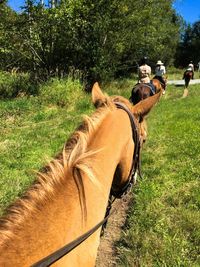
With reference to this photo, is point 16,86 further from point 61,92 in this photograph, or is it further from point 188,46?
point 188,46

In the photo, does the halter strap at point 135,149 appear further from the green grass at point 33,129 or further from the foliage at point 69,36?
the foliage at point 69,36

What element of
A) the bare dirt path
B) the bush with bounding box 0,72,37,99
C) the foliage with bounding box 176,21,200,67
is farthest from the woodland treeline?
the foliage with bounding box 176,21,200,67

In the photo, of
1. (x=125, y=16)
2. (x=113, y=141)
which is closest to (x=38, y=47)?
(x=125, y=16)

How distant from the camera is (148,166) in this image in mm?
7715

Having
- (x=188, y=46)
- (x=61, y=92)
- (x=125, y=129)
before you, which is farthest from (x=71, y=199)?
(x=188, y=46)

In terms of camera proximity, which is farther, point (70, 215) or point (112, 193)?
point (112, 193)

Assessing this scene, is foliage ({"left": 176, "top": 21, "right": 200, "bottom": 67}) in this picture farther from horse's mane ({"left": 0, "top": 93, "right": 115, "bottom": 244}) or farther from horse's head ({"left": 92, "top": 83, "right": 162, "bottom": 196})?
horse's mane ({"left": 0, "top": 93, "right": 115, "bottom": 244})

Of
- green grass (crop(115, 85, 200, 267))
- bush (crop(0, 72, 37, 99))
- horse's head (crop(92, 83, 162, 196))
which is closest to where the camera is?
horse's head (crop(92, 83, 162, 196))

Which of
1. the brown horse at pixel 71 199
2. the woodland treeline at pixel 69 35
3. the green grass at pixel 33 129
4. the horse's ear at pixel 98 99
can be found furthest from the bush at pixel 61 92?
the brown horse at pixel 71 199

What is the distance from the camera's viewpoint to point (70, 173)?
211cm

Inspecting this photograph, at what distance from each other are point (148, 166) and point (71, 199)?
5.76 meters

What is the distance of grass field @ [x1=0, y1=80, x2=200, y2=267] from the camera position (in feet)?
15.1

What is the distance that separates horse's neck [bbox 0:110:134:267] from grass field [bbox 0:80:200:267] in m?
0.28

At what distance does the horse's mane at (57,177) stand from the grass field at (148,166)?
0.13 meters
